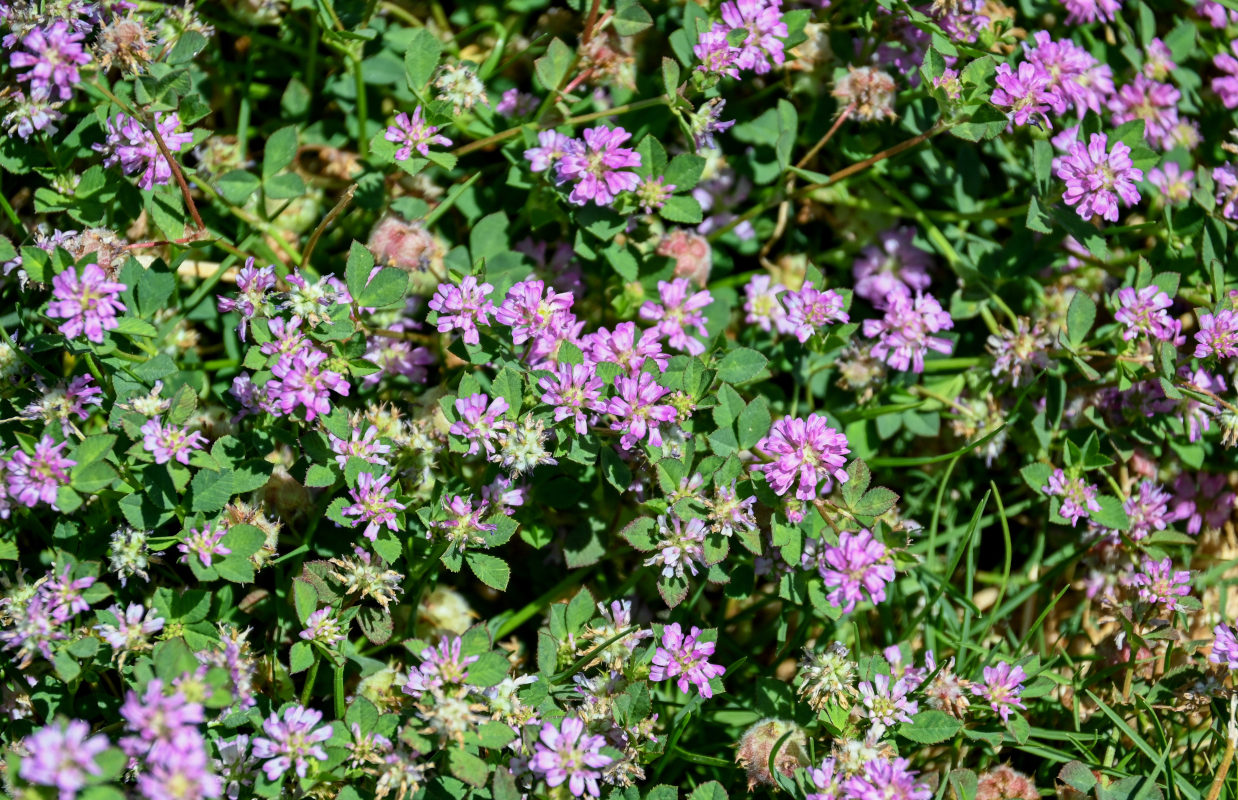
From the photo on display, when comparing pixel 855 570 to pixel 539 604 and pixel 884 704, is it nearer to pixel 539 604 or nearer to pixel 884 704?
pixel 884 704

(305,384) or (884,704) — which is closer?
(305,384)

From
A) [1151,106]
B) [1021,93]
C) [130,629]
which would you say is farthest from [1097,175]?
[130,629]

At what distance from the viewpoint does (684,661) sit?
3.00 meters

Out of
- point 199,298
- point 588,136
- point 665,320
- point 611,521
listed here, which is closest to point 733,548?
point 611,521

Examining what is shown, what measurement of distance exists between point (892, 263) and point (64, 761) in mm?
3220

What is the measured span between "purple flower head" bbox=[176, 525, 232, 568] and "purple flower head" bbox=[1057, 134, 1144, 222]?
2894mm

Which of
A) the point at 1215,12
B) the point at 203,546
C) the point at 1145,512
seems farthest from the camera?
the point at 1215,12

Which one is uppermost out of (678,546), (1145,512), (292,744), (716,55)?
(716,55)

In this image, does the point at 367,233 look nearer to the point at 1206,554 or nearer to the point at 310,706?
the point at 310,706

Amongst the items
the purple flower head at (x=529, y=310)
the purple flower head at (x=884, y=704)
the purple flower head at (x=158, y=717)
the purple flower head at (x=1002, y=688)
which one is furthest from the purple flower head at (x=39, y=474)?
the purple flower head at (x=1002, y=688)

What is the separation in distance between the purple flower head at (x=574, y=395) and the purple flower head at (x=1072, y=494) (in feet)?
5.48

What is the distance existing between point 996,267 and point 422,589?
7.85 ft

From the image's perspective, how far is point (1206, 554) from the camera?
4078 millimetres

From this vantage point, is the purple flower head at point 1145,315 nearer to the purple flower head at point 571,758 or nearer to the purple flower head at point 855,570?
the purple flower head at point 855,570
